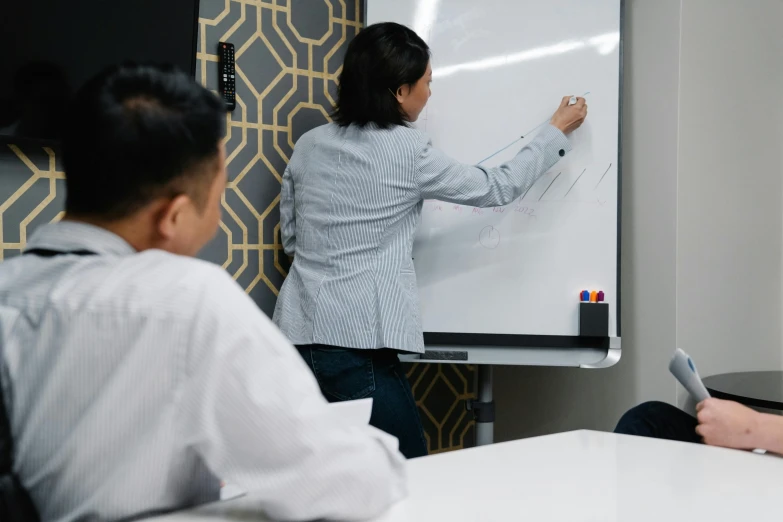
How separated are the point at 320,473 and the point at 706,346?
2.03m

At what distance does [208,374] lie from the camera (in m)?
0.68

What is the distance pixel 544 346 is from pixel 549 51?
0.91 metres

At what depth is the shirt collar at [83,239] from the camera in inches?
30.3

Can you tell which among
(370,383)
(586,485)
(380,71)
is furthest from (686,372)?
(380,71)

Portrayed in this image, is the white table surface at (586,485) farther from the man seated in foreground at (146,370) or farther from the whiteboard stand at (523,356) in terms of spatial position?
the whiteboard stand at (523,356)

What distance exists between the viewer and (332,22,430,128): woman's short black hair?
195 centimetres

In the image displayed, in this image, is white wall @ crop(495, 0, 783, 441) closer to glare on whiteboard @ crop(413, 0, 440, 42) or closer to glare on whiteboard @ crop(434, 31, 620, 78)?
glare on whiteboard @ crop(434, 31, 620, 78)

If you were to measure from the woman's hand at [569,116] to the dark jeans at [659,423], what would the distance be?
954mm

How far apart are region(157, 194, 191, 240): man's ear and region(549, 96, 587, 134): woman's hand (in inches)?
64.7

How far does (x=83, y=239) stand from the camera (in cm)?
77

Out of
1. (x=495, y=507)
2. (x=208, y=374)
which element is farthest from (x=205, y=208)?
(x=495, y=507)

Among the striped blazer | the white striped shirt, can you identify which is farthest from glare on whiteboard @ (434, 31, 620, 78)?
the white striped shirt

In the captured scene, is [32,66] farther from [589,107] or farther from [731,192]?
[731,192]

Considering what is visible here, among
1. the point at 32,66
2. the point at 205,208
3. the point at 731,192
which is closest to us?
the point at 205,208
